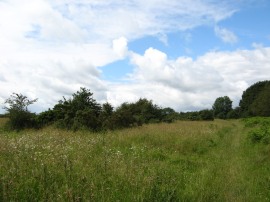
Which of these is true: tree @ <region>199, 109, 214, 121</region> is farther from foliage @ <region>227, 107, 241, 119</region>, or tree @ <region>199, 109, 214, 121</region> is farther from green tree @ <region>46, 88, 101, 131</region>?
green tree @ <region>46, 88, 101, 131</region>

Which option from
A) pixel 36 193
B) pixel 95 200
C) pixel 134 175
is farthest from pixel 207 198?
pixel 36 193

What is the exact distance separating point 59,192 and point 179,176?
4.11m

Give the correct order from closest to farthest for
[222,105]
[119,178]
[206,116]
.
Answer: [119,178] → [206,116] → [222,105]

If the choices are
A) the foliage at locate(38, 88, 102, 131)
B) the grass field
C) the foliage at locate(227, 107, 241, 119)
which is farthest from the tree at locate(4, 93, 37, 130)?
the foliage at locate(227, 107, 241, 119)

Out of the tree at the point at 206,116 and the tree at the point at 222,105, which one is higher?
the tree at the point at 222,105

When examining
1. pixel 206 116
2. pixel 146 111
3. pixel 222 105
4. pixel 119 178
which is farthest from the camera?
pixel 222 105

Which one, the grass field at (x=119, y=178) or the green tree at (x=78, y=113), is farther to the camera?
the green tree at (x=78, y=113)

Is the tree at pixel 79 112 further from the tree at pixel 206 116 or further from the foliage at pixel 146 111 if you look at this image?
the tree at pixel 206 116

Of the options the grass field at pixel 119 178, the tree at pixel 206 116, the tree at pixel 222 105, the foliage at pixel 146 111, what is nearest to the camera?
the grass field at pixel 119 178

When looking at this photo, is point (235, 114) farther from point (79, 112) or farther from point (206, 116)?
point (79, 112)

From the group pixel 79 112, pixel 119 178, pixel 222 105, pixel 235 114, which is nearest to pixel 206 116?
pixel 235 114

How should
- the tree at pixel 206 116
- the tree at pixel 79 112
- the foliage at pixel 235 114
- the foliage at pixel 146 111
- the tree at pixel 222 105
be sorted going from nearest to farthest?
the tree at pixel 79 112, the foliage at pixel 146 111, the tree at pixel 206 116, the foliage at pixel 235 114, the tree at pixel 222 105

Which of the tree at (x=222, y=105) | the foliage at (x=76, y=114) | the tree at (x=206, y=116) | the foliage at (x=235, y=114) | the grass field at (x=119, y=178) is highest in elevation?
the tree at (x=222, y=105)

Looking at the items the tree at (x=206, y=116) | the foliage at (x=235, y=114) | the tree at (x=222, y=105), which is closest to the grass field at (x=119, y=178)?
the tree at (x=206, y=116)
